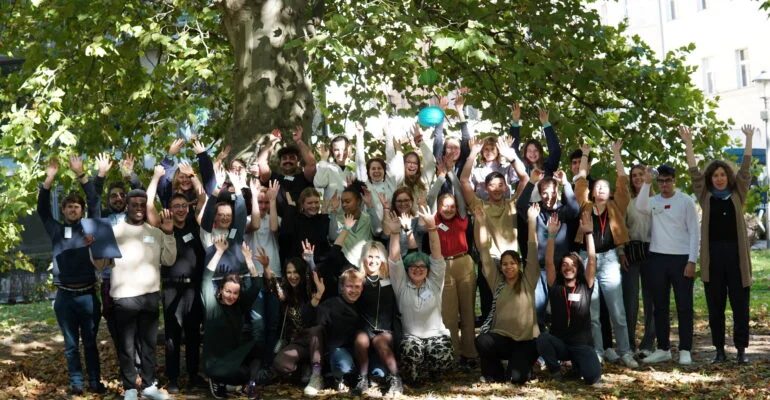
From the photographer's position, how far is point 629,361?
9.68 m

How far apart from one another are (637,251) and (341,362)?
3278 millimetres

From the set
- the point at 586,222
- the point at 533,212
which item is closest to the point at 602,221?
the point at 586,222

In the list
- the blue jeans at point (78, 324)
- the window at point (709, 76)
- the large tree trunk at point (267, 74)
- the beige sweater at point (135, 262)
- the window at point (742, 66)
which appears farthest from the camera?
the window at point (709, 76)

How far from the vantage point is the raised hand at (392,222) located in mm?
9094

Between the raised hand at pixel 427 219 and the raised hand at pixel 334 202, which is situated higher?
the raised hand at pixel 334 202

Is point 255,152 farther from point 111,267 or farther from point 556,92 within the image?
point 556,92

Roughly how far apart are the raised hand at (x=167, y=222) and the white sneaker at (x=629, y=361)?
4597mm

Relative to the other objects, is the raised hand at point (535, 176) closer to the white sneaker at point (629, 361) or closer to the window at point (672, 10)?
the white sneaker at point (629, 361)

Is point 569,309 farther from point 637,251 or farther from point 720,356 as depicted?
point 720,356

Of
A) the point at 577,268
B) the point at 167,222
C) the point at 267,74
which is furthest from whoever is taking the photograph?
the point at 267,74

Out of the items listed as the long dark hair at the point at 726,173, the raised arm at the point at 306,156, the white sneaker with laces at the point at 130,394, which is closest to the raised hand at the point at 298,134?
the raised arm at the point at 306,156

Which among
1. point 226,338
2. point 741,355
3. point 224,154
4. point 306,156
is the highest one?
point 224,154

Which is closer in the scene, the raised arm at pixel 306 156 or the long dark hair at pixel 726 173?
the long dark hair at pixel 726 173

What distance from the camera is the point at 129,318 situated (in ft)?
28.6
